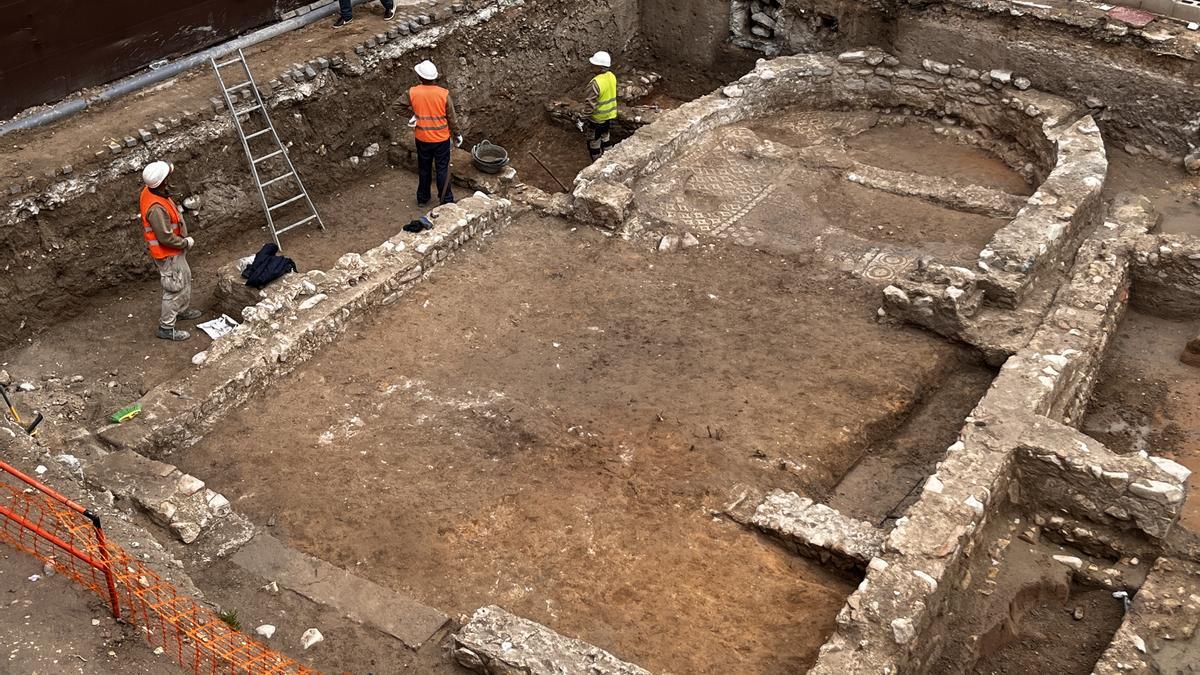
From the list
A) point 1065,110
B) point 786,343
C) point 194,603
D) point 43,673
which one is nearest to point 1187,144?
point 1065,110

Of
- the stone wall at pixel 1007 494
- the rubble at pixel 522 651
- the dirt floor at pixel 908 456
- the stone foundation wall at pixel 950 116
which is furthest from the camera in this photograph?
the stone foundation wall at pixel 950 116

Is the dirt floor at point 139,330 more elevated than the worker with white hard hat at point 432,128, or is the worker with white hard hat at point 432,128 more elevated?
the worker with white hard hat at point 432,128

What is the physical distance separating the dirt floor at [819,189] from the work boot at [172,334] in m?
4.05

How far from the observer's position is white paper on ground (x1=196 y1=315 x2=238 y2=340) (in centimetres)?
883

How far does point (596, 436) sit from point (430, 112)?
12.9 ft

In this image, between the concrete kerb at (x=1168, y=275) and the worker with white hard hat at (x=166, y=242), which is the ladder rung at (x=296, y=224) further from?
the concrete kerb at (x=1168, y=275)

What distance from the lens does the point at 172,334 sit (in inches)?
346

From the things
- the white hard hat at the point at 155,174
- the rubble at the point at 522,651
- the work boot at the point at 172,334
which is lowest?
the work boot at the point at 172,334

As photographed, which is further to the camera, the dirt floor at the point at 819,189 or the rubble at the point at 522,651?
the dirt floor at the point at 819,189

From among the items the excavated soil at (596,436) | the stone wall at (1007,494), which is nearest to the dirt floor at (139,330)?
the excavated soil at (596,436)

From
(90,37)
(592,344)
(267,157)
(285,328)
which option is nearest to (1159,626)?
(592,344)

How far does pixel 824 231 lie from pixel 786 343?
5.83ft

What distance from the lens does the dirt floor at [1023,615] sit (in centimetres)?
621

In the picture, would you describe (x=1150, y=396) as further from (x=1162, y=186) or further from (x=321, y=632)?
(x=321, y=632)
